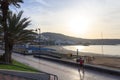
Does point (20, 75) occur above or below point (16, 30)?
below

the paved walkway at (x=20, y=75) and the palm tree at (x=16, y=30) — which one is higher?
the palm tree at (x=16, y=30)

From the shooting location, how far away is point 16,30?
24688 millimetres

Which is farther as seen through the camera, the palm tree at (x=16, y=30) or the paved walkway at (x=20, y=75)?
the palm tree at (x=16, y=30)

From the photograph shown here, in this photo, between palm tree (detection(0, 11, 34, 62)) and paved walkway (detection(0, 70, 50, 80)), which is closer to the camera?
paved walkway (detection(0, 70, 50, 80))

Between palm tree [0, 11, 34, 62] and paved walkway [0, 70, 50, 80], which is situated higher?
palm tree [0, 11, 34, 62]

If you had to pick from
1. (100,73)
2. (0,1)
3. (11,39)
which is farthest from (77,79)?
(0,1)

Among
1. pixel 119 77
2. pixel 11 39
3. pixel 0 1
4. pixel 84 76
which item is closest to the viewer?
pixel 119 77

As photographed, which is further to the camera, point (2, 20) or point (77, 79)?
point (2, 20)

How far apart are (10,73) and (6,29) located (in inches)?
431

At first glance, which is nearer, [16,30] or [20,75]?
[20,75]

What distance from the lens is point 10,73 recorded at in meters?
13.4

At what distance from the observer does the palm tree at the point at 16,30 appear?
24.3 m

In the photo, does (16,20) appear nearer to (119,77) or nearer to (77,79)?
(77,79)

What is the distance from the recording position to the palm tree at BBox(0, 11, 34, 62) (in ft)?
79.9
